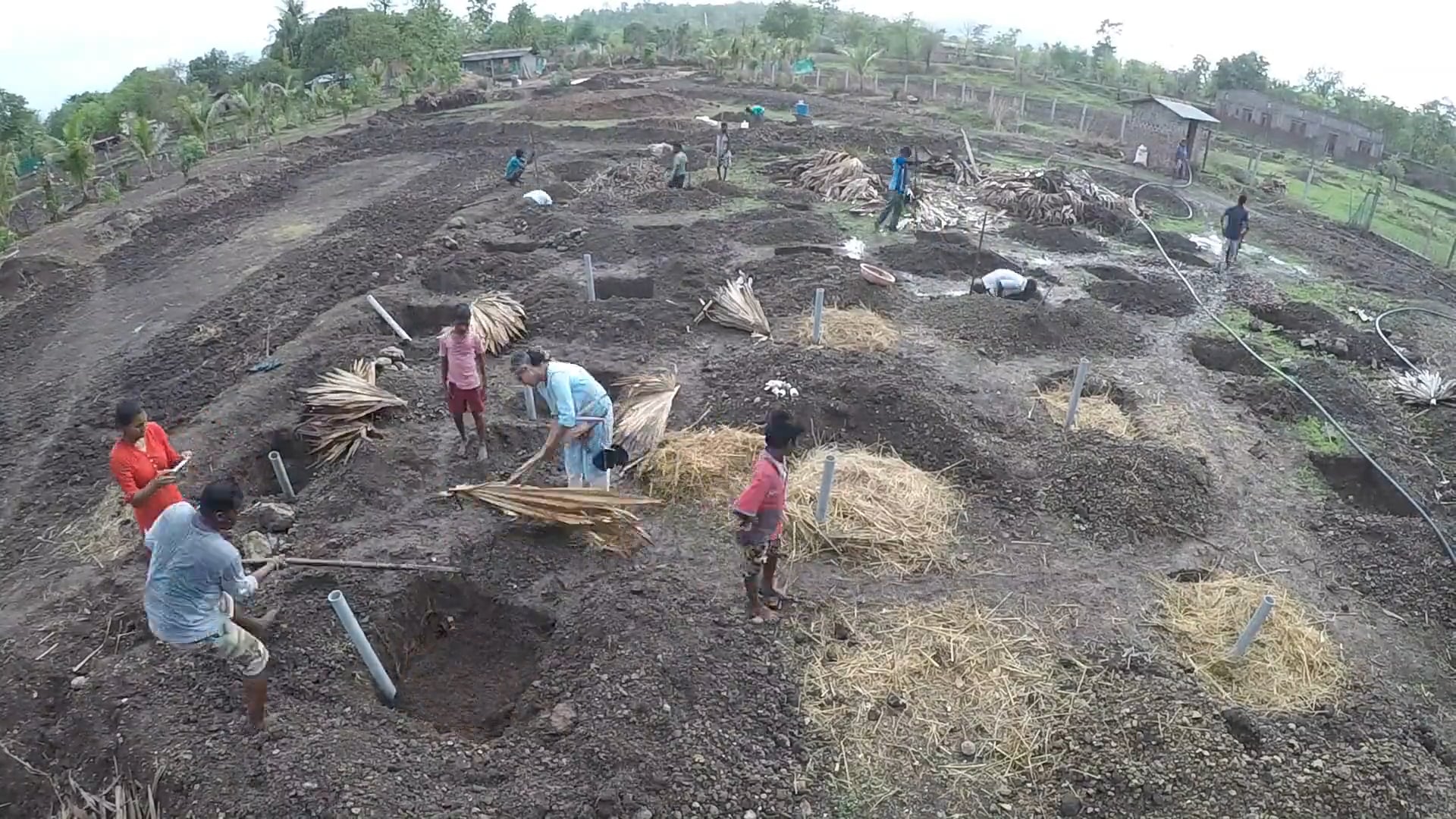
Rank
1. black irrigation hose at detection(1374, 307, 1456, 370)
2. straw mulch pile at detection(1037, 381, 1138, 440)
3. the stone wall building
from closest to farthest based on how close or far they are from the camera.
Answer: straw mulch pile at detection(1037, 381, 1138, 440)
black irrigation hose at detection(1374, 307, 1456, 370)
the stone wall building

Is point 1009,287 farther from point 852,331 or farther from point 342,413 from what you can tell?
point 342,413

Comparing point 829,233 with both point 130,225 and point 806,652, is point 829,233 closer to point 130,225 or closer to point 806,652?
point 806,652

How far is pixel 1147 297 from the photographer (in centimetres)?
1213

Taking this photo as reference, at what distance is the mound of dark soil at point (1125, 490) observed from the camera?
22.5 feet

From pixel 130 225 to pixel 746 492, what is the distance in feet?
53.5

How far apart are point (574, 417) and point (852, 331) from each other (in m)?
5.18

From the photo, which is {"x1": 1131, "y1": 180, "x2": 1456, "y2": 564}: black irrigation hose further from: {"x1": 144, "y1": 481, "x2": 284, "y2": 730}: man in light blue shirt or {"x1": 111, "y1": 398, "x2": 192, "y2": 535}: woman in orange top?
{"x1": 111, "y1": 398, "x2": 192, "y2": 535}: woman in orange top

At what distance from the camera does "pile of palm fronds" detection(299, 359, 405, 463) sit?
301 inches

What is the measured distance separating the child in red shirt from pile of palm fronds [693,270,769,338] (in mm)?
4886

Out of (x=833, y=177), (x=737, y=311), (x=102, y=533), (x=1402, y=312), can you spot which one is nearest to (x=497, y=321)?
(x=737, y=311)

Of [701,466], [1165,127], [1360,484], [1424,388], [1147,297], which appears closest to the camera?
[701,466]

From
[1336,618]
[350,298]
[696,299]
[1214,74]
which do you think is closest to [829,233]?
[696,299]

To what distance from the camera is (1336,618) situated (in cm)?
607

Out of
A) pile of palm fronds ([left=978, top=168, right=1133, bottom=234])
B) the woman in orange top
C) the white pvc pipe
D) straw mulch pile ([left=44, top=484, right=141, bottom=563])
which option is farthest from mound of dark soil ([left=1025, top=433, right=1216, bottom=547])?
pile of palm fronds ([left=978, top=168, right=1133, bottom=234])
